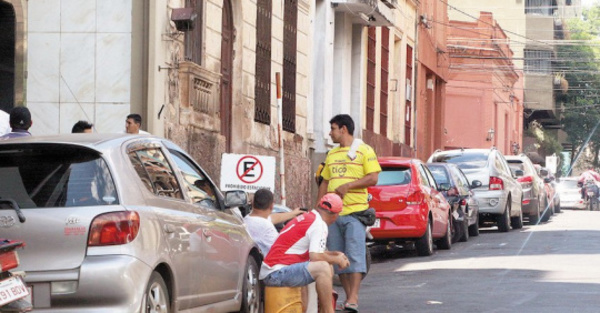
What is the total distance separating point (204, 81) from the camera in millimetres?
20875

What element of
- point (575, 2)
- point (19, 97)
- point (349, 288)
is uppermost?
point (575, 2)

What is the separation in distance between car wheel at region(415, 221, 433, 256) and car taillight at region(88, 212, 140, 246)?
12736mm

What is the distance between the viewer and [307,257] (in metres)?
10.9

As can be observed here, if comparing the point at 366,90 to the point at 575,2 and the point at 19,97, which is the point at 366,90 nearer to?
the point at 19,97

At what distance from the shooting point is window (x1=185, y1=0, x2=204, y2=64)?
2066 cm

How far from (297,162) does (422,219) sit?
724 cm

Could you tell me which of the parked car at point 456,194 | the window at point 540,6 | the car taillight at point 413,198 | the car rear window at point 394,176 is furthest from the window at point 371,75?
the window at point 540,6

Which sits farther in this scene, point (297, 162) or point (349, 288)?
point (297, 162)

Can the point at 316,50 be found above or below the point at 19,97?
above

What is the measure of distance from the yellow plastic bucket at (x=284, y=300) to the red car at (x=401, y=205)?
32.5 feet

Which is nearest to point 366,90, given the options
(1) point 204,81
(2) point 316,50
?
(2) point 316,50

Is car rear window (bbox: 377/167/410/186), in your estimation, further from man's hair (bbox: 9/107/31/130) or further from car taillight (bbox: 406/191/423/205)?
man's hair (bbox: 9/107/31/130)

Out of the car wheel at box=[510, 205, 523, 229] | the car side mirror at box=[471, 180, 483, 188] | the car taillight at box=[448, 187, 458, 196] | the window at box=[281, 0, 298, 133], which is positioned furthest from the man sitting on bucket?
the car wheel at box=[510, 205, 523, 229]

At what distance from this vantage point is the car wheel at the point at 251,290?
11320mm
